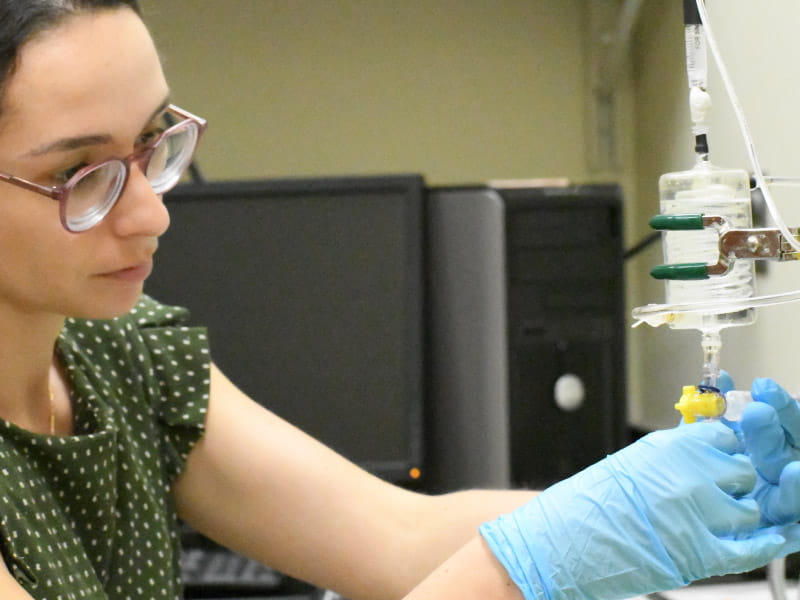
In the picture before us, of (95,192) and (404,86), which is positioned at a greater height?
(404,86)

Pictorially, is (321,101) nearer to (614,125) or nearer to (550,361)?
(614,125)

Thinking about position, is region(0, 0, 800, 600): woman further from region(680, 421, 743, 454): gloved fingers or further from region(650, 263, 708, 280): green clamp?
region(650, 263, 708, 280): green clamp

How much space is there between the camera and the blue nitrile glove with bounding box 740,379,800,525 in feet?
2.38

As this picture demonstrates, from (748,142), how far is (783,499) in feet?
0.92

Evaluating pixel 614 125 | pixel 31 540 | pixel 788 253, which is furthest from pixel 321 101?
pixel 788 253

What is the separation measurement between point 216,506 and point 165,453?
0.08 meters

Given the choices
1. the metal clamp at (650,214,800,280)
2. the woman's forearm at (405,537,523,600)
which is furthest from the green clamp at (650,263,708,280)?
the woman's forearm at (405,537,523,600)

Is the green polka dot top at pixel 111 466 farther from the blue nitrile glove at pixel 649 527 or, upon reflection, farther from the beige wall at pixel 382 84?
the beige wall at pixel 382 84

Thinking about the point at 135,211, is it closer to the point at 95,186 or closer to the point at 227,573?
the point at 95,186

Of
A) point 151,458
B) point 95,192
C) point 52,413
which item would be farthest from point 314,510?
point 95,192

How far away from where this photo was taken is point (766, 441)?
740mm

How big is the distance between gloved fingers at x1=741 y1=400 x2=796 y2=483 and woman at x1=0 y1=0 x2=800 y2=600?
0.02 metres

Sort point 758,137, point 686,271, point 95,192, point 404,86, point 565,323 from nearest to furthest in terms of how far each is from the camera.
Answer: point 686,271 < point 95,192 < point 758,137 < point 565,323 < point 404,86

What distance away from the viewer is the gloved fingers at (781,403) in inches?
29.8
